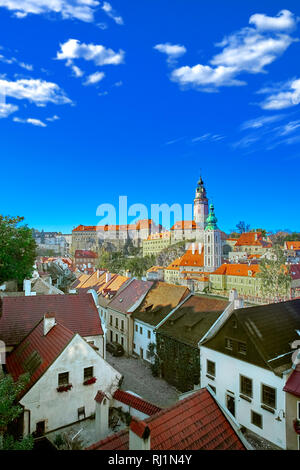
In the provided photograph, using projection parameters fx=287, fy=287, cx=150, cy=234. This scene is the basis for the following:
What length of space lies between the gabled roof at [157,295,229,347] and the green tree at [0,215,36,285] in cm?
1238

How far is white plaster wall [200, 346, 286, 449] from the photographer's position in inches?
558

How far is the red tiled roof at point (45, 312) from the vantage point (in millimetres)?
17969

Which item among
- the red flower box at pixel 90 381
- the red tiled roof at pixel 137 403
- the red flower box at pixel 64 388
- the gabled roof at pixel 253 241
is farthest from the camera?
the gabled roof at pixel 253 241

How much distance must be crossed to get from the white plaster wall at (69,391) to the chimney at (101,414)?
2528 millimetres

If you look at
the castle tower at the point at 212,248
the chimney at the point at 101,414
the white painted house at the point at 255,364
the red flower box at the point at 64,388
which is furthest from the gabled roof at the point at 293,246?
the chimney at the point at 101,414

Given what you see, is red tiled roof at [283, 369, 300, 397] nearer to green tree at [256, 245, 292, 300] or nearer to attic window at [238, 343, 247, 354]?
attic window at [238, 343, 247, 354]

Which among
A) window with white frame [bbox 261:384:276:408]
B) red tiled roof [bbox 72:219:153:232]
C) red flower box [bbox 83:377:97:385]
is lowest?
window with white frame [bbox 261:384:276:408]

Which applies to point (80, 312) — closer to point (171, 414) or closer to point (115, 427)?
point (115, 427)

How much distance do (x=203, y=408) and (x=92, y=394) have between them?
27.0ft

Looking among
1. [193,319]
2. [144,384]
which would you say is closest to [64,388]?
[144,384]

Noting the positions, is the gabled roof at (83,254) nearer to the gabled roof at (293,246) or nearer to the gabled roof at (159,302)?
the gabled roof at (293,246)

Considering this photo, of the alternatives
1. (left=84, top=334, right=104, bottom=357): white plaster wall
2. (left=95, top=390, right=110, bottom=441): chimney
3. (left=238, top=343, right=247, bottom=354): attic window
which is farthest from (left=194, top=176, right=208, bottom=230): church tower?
(left=95, top=390, right=110, bottom=441): chimney
